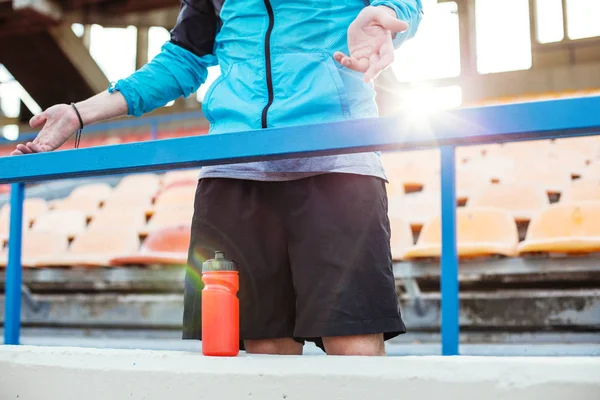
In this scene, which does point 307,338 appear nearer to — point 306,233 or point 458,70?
point 306,233

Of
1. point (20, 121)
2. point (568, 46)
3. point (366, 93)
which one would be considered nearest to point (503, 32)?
point (568, 46)

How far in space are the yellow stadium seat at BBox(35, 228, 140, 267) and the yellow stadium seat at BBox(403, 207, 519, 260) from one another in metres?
1.56

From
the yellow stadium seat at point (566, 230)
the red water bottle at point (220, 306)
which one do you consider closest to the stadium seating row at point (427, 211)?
the yellow stadium seat at point (566, 230)

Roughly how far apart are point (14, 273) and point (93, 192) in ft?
10.0

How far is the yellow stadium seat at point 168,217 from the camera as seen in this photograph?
12.6 feet

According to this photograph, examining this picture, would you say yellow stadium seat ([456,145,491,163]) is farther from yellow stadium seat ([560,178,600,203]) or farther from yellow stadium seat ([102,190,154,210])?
yellow stadium seat ([102,190,154,210])

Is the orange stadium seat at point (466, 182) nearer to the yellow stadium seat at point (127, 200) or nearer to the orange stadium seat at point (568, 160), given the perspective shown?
the orange stadium seat at point (568, 160)

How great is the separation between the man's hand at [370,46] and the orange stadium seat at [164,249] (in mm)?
2289

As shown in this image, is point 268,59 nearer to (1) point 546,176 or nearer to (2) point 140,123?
(1) point 546,176

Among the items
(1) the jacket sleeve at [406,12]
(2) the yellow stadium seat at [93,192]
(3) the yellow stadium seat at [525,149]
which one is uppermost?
(3) the yellow stadium seat at [525,149]

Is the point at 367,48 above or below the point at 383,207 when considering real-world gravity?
above

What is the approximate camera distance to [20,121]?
31.5ft

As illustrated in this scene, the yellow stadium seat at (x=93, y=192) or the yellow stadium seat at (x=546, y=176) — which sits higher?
the yellow stadium seat at (x=93, y=192)

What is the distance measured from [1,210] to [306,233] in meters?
4.68
